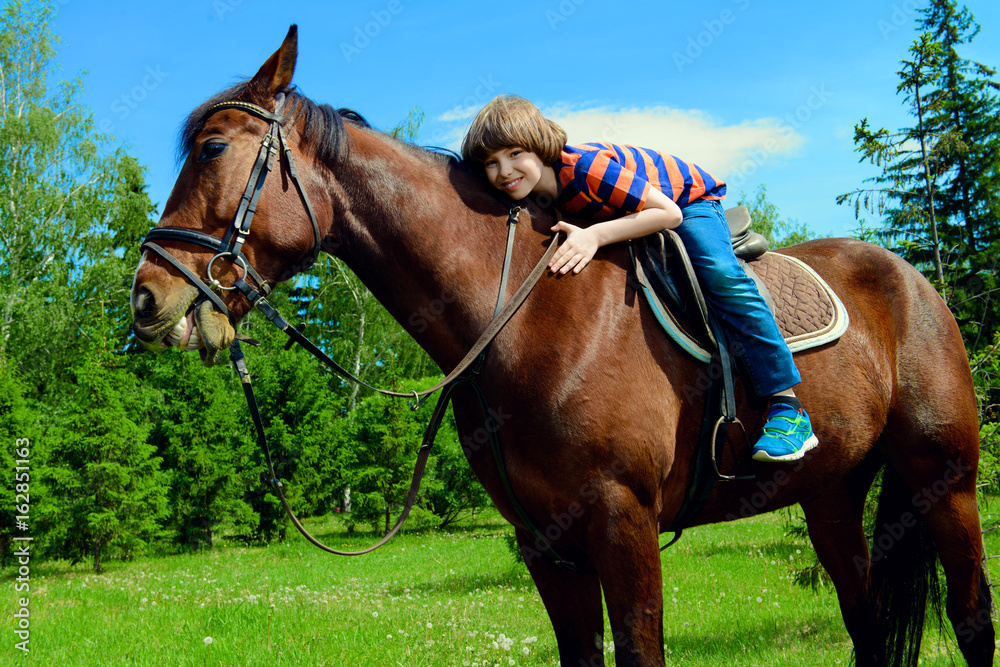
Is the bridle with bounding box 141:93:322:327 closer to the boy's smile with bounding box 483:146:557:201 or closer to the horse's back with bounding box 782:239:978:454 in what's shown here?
the boy's smile with bounding box 483:146:557:201

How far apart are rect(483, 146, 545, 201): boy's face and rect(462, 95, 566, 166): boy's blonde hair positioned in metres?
0.02

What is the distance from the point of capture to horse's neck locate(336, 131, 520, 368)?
244cm

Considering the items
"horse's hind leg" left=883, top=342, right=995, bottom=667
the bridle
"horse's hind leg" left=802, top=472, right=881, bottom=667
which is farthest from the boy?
"horse's hind leg" left=802, top=472, right=881, bottom=667

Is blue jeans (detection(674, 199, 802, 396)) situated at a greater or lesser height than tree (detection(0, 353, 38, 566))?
greater

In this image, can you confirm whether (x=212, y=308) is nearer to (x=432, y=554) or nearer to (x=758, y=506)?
(x=758, y=506)

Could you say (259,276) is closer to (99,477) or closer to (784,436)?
(784,436)

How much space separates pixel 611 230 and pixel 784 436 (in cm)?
102

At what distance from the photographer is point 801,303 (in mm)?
2936

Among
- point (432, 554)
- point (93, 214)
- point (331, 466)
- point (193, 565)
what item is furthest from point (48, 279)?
point (432, 554)

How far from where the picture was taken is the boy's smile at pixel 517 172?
252 centimetres

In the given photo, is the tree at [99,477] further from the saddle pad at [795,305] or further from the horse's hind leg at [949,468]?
the horse's hind leg at [949,468]

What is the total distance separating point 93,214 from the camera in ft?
74.4

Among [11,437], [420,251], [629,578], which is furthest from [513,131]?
[11,437]

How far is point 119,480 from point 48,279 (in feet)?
40.5
